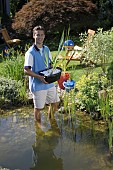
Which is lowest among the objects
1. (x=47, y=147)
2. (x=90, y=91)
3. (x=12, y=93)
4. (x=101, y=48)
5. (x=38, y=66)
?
(x=47, y=147)

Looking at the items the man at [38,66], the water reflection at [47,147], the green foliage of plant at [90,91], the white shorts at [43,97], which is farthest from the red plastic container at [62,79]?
the man at [38,66]

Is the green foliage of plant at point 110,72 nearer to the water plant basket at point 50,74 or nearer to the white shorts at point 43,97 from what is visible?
the white shorts at point 43,97

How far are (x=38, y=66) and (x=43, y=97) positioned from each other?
48 cm

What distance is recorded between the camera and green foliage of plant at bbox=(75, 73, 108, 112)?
5.85 metres

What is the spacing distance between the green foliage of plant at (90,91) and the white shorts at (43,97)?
566 millimetres

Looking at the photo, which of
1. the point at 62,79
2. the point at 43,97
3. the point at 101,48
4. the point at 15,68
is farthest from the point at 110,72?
the point at 15,68

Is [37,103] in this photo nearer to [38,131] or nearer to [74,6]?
[38,131]

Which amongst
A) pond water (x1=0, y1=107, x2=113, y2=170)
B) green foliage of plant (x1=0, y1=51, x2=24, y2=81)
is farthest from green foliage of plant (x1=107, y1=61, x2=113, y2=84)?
green foliage of plant (x1=0, y1=51, x2=24, y2=81)

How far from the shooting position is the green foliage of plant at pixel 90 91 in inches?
230

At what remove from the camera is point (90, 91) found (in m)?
Answer: 5.92

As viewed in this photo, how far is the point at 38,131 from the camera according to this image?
571 cm

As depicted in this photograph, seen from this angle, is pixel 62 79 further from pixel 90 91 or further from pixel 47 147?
pixel 47 147

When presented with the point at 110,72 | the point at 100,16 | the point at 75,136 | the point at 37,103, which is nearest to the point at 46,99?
the point at 37,103

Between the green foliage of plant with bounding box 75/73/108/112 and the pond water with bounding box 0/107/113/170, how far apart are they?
34 centimetres
